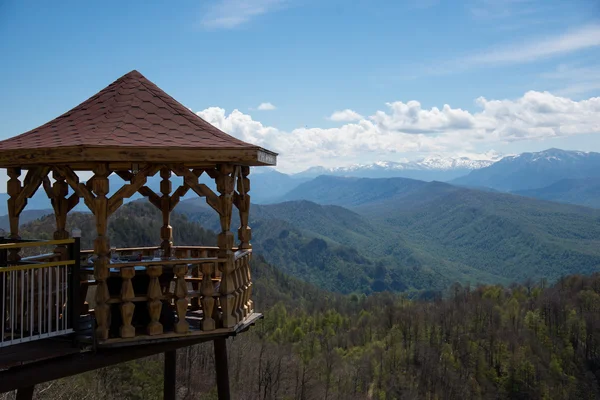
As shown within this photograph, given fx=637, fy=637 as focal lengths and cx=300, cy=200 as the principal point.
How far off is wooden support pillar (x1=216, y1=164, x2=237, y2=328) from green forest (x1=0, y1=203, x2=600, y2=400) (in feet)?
144

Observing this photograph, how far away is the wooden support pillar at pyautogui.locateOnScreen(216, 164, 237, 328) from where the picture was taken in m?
8.30

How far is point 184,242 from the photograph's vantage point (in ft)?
400

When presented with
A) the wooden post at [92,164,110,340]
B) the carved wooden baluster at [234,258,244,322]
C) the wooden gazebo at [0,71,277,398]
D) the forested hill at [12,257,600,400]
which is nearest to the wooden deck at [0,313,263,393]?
the wooden gazebo at [0,71,277,398]

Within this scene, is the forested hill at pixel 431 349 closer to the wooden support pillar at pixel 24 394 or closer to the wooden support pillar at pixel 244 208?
the wooden support pillar at pixel 24 394

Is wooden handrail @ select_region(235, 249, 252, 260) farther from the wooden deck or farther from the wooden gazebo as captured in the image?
the wooden deck

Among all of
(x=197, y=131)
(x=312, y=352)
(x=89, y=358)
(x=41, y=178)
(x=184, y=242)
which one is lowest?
(x=312, y=352)

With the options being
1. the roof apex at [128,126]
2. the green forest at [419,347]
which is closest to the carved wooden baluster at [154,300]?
the roof apex at [128,126]

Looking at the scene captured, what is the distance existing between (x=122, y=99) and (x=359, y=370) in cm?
7373

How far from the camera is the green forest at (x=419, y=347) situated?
200 ft

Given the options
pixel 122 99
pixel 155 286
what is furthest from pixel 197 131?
pixel 155 286

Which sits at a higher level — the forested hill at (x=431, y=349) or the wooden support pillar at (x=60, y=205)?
the wooden support pillar at (x=60, y=205)

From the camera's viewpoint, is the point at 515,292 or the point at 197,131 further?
the point at 515,292

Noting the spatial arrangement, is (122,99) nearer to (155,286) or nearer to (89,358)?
(155,286)

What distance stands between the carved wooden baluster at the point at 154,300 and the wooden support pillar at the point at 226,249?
860 mm
